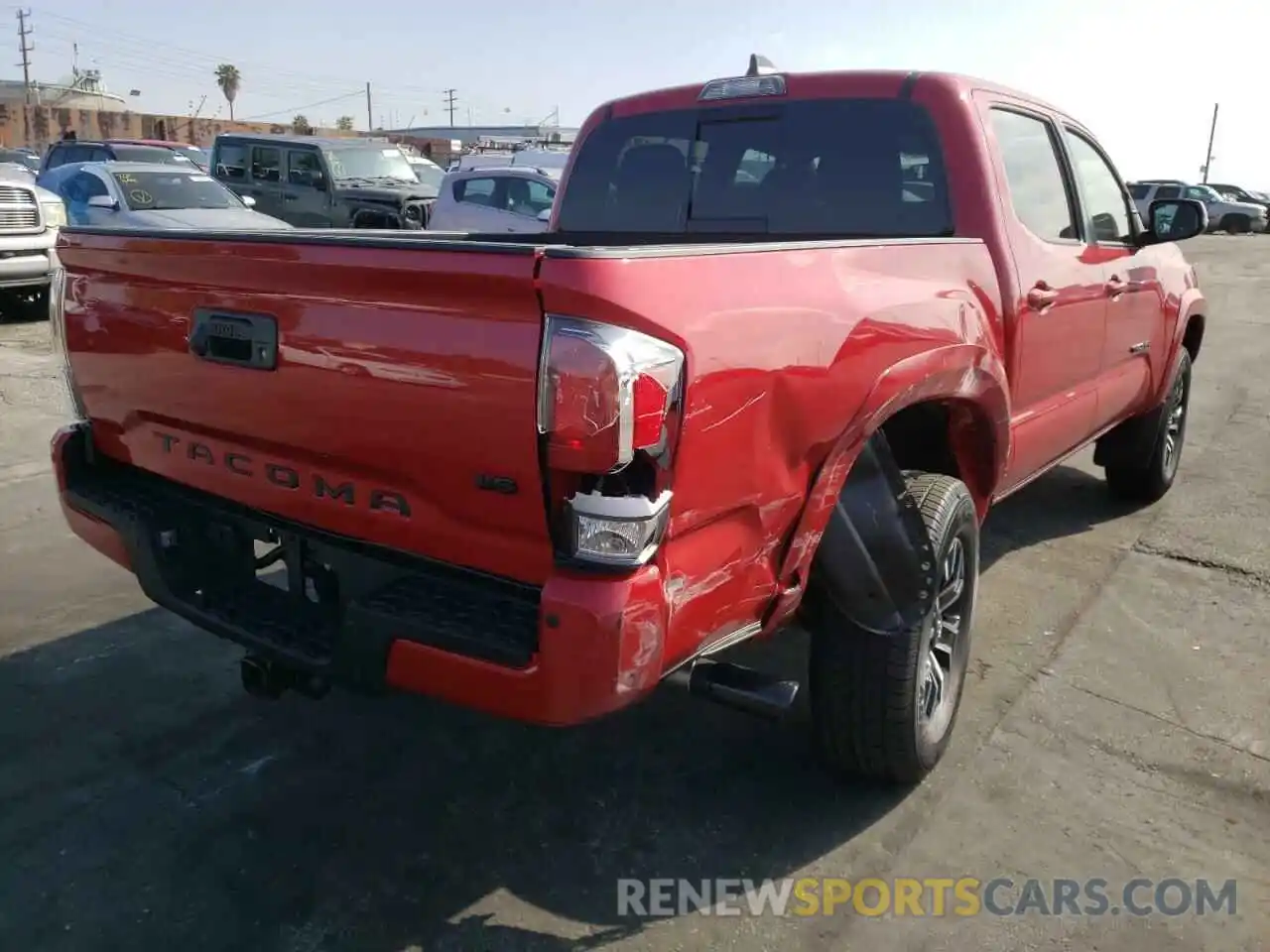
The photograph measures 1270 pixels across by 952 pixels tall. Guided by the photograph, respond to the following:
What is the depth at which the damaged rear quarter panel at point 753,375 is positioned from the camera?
1924 millimetres

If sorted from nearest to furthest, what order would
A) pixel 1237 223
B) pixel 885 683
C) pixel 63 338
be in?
pixel 885 683 → pixel 63 338 → pixel 1237 223

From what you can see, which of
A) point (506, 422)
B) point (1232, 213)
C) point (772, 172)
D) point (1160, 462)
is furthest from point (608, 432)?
point (1232, 213)

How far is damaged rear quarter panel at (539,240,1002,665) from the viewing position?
75.7 inches

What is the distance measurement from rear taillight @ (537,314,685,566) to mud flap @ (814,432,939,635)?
795mm

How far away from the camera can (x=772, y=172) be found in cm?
369

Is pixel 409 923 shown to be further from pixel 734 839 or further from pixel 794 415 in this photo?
pixel 794 415

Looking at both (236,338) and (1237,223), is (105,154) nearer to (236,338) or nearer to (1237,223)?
(236,338)

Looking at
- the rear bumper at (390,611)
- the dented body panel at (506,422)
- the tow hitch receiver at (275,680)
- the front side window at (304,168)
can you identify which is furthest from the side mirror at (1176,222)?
the front side window at (304,168)

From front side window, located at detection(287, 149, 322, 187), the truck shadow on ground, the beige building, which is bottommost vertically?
the truck shadow on ground

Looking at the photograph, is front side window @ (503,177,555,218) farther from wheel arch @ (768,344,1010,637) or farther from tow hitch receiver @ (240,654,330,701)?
tow hitch receiver @ (240,654,330,701)

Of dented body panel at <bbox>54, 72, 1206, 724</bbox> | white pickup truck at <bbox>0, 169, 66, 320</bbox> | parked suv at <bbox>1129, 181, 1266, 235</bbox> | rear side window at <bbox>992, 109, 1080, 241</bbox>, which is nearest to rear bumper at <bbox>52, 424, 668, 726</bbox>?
dented body panel at <bbox>54, 72, 1206, 724</bbox>

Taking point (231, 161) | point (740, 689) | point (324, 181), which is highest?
point (231, 161)

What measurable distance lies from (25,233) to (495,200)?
5.35 meters

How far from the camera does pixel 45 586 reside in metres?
4.38
